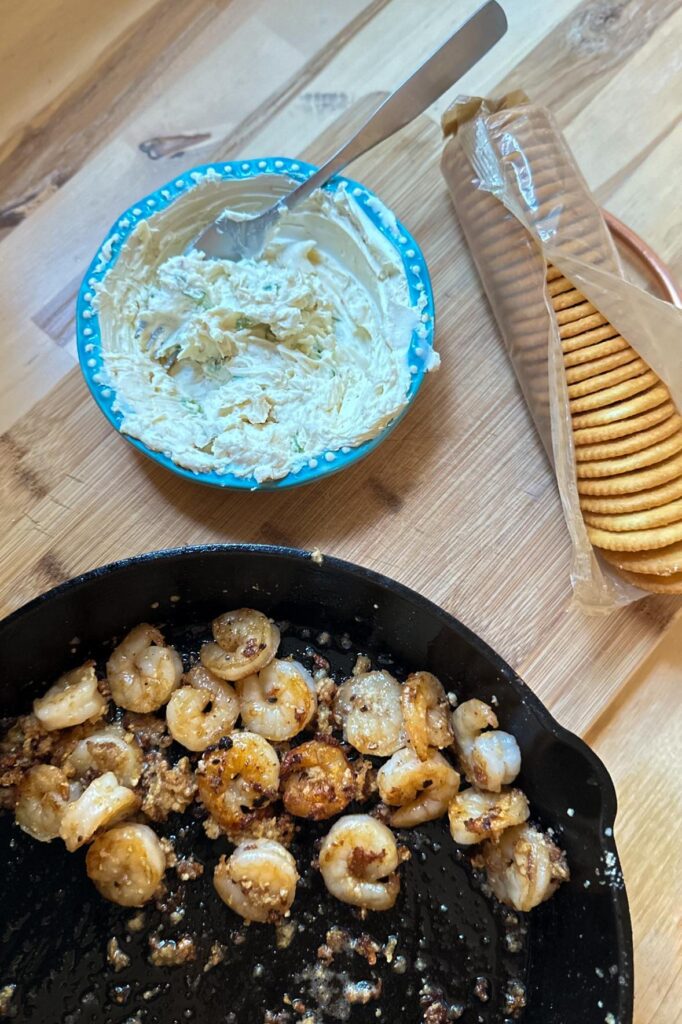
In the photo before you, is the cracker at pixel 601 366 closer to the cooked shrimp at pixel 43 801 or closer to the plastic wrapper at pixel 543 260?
the plastic wrapper at pixel 543 260

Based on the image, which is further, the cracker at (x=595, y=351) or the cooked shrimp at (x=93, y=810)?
the cracker at (x=595, y=351)

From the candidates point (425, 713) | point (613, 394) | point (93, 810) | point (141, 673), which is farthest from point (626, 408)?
point (93, 810)

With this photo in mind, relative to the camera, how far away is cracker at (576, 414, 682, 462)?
3.49ft

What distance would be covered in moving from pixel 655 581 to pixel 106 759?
0.70m

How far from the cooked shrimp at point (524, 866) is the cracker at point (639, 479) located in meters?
0.42

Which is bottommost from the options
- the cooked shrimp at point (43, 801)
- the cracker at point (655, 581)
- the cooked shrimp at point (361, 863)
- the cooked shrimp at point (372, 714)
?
the cooked shrimp at point (43, 801)

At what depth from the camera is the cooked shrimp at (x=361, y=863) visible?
102 cm

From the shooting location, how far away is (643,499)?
1.06m

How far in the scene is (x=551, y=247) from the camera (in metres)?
1.12

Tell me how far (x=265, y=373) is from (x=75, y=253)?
34 cm

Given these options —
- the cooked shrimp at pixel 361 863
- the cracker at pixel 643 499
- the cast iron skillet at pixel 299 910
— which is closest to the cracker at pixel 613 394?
the cracker at pixel 643 499

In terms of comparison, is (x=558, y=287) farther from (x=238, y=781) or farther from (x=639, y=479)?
(x=238, y=781)

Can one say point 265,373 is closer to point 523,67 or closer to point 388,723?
point 388,723

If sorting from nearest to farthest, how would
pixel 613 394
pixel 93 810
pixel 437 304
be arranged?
pixel 93 810 < pixel 613 394 < pixel 437 304
